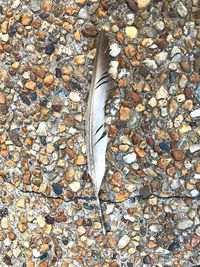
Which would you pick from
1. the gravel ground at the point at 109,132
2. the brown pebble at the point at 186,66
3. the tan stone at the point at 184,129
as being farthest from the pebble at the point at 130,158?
the brown pebble at the point at 186,66

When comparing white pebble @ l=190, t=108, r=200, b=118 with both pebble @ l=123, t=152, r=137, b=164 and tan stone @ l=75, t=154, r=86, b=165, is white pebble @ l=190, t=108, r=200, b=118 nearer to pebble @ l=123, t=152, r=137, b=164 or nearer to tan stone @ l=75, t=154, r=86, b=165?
pebble @ l=123, t=152, r=137, b=164

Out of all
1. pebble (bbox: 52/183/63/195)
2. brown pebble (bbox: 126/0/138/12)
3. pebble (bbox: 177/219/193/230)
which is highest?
brown pebble (bbox: 126/0/138/12)

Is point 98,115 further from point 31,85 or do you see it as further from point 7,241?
point 7,241

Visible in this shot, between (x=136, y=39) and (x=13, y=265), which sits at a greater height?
(x=136, y=39)

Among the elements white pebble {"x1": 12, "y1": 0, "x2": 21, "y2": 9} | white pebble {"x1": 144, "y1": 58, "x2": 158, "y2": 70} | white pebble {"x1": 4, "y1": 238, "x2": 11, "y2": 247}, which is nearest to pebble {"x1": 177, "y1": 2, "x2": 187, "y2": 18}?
white pebble {"x1": 144, "y1": 58, "x2": 158, "y2": 70}

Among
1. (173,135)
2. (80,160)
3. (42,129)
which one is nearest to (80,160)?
(80,160)

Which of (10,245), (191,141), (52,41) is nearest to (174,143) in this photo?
(191,141)

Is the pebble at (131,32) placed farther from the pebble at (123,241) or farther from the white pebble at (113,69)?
the pebble at (123,241)

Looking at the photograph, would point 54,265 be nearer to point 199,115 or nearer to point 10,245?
point 10,245
